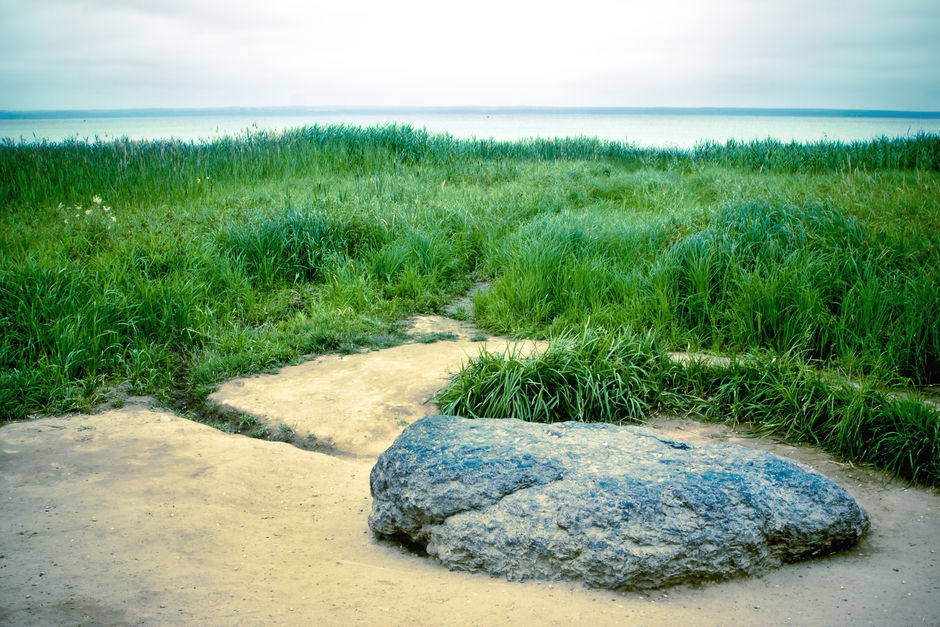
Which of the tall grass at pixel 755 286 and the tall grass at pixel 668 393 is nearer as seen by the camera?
the tall grass at pixel 668 393

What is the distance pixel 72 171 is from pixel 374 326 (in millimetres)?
7244

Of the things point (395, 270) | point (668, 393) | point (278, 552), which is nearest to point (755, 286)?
point (668, 393)

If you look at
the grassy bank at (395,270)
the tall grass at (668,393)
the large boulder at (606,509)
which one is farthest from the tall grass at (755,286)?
the large boulder at (606,509)

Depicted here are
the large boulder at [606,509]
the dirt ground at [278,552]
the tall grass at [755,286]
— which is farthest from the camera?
the tall grass at [755,286]

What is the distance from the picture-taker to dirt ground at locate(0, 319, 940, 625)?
2.26 m

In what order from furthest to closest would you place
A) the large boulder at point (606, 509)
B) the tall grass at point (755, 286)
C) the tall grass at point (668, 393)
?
the tall grass at point (755, 286) → the tall grass at point (668, 393) → the large boulder at point (606, 509)

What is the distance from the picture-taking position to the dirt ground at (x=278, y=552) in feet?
7.41

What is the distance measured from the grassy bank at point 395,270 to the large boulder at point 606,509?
1.34m

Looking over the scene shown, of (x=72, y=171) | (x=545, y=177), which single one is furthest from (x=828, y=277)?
(x=72, y=171)

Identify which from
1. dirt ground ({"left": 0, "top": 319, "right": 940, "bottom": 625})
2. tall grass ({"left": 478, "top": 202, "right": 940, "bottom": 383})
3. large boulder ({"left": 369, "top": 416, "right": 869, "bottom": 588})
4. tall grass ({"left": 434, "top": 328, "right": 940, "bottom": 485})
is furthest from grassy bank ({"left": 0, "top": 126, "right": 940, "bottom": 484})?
large boulder ({"left": 369, "top": 416, "right": 869, "bottom": 588})

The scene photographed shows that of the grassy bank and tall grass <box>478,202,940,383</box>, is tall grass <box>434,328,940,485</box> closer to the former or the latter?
the grassy bank

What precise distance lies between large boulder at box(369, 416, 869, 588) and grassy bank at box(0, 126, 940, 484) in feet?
4.39

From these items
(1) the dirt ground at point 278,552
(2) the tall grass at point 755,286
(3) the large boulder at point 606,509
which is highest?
(2) the tall grass at point 755,286

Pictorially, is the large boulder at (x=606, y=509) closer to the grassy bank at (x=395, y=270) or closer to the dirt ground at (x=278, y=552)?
the dirt ground at (x=278, y=552)
